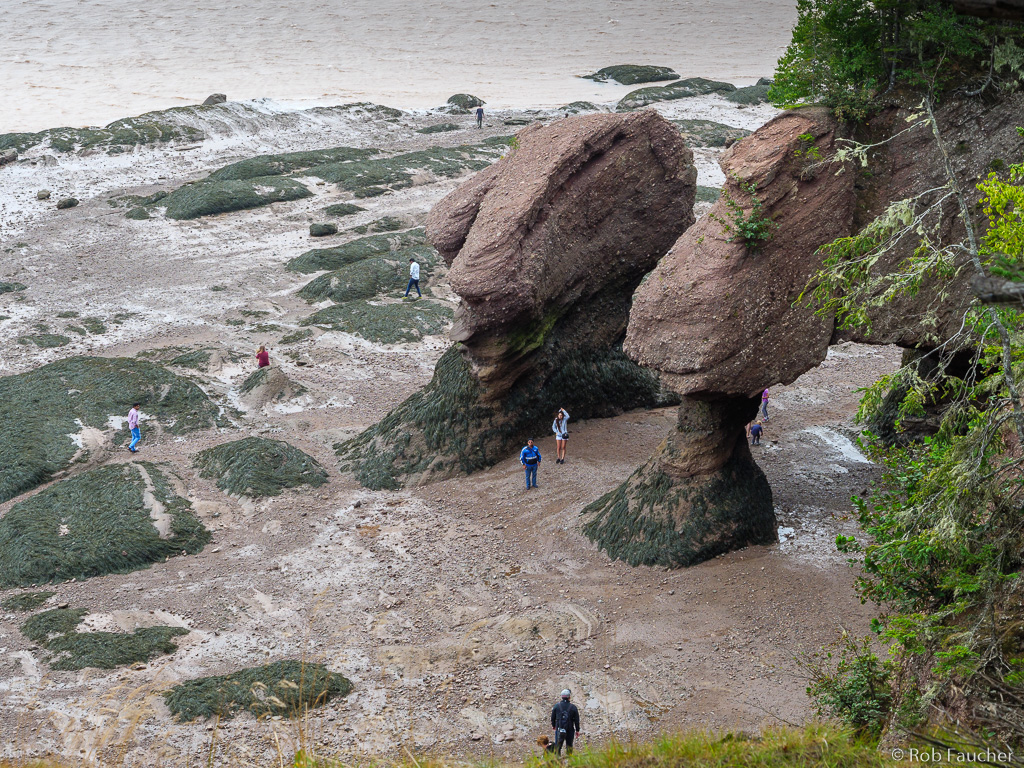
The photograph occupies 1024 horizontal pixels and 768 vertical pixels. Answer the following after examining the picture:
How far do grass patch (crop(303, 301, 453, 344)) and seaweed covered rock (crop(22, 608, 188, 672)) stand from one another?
1675 centimetres

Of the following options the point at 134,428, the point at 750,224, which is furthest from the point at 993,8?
the point at 134,428

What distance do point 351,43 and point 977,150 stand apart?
89002 millimetres

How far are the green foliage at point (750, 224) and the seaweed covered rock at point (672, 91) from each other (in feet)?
177

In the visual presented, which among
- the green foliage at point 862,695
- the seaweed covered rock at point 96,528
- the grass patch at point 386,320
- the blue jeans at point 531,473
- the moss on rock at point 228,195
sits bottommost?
the seaweed covered rock at point 96,528

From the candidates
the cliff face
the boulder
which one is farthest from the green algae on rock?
the cliff face

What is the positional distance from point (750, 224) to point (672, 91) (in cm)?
6006

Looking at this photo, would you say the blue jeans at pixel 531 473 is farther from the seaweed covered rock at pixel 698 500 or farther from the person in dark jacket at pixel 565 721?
the person in dark jacket at pixel 565 721

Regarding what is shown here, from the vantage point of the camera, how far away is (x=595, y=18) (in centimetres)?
10825

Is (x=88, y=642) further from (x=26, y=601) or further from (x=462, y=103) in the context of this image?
(x=462, y=103)

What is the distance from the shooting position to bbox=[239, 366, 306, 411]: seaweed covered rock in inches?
1116

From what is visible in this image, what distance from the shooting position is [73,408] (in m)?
26.7

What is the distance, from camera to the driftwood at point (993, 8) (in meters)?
6.35

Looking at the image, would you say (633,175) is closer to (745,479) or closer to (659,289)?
(659,289)

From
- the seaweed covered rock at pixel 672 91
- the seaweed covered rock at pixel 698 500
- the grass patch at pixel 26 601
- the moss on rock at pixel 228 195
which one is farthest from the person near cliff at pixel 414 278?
the seaweed covered rock at pixel 672 91
